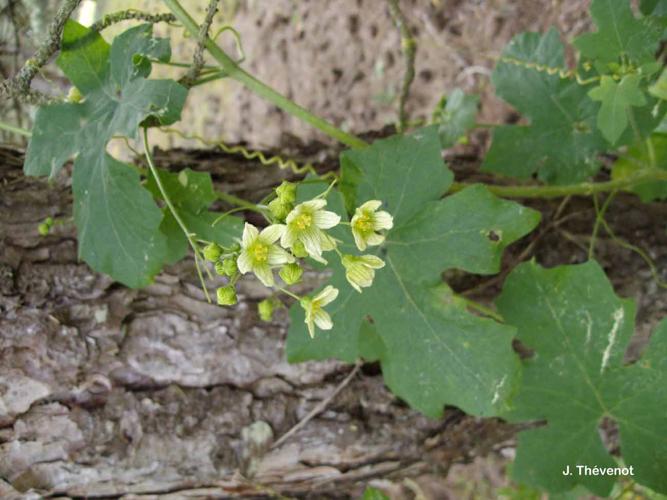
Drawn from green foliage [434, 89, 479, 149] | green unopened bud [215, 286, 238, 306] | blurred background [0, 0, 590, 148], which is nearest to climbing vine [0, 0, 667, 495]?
green unopened bud [215, 286, 238, 306]

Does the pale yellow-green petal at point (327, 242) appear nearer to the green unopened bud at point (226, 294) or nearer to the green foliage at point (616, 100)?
the green unopened bud at point (226, 294)

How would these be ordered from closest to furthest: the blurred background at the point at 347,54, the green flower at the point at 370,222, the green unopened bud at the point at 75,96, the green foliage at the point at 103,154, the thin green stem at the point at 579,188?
the green flower at the point at 370,222 < the green foliage at the point at 103,154 < the green unopened bud at the point at 75,96 < the thin green stem at the point at 579,188 < the blurred background at the point at 347,54

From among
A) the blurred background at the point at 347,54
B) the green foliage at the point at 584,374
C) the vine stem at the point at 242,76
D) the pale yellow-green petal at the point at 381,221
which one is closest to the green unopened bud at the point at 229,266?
the pale yellow-green petal at the point at 381,221

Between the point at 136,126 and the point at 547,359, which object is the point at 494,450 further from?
the point at 136,126

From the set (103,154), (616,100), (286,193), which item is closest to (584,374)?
(616,100)

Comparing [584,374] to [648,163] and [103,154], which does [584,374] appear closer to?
[648,163]

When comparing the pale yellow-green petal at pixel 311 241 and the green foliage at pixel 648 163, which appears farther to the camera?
the green foliage at pixel 648 163

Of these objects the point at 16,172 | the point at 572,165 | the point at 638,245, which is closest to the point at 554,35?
the point at 572,165
